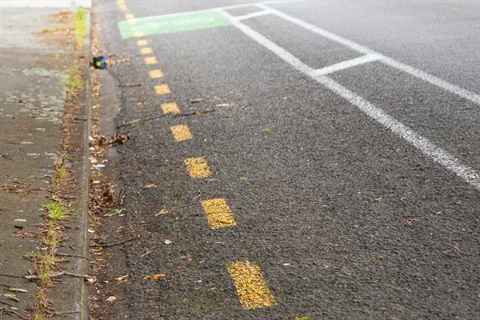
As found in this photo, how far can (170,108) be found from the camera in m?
6.87

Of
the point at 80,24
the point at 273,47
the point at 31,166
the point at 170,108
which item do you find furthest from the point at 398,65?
the point at 80,24

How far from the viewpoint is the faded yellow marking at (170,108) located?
677cm

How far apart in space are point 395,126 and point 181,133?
5.38 ft

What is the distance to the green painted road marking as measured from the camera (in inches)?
448

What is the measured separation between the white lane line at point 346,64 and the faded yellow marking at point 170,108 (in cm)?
144

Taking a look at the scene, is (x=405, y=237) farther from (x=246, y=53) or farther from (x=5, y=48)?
(x=5, y=48)

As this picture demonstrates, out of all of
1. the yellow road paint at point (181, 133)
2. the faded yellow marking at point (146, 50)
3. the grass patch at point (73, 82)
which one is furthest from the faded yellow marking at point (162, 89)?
the faded yellow marking at point (146, 50)

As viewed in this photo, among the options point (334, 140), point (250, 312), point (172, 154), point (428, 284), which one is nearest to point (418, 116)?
point (334, 140)

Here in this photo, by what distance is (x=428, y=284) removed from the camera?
11.3 ft

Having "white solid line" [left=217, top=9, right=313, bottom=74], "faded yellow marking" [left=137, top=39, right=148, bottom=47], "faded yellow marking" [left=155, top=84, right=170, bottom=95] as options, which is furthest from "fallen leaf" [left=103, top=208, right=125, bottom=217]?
"faded yellow marking" [left=137, top=39, right=148, bottom=47]

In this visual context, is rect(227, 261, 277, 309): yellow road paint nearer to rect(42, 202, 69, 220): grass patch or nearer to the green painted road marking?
rect(42, 202, 69, 220): grass patch

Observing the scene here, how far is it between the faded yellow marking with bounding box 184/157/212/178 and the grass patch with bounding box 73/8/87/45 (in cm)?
520

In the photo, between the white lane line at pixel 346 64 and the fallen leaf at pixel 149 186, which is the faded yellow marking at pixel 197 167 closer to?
the fallen leaf at pixel 149 186

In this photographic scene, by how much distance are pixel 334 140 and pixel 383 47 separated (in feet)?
10.6
